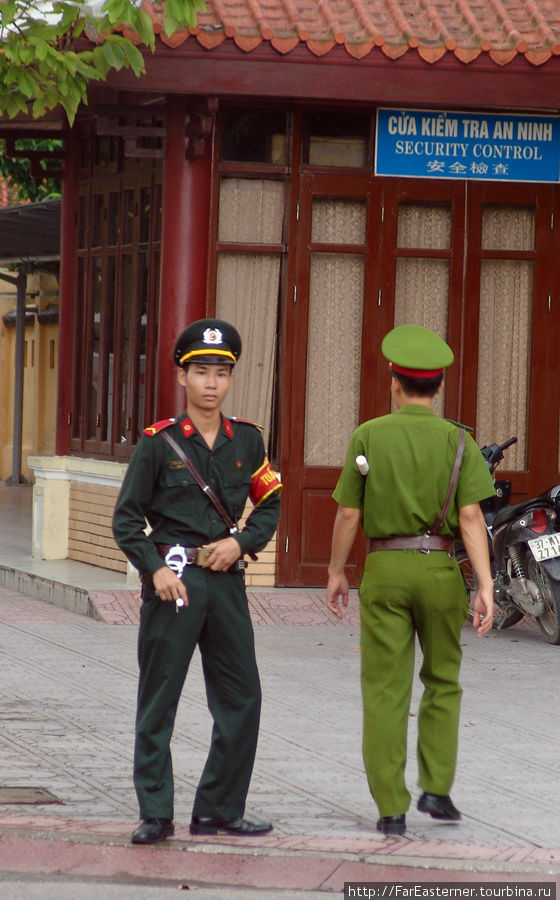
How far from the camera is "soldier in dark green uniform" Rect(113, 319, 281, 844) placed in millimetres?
5520

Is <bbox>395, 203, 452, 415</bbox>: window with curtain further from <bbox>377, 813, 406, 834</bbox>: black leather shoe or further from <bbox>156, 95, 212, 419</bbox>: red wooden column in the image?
<bbox>377, 813, 406, 834</bbox>: black leather shoe

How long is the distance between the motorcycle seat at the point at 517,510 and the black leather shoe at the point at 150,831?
5334 millimetres

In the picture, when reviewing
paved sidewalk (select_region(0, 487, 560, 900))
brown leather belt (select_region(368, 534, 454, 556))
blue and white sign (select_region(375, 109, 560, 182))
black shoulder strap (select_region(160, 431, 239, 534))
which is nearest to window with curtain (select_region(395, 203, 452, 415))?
blue and white sign (select_region(375, 109, 560, 182))

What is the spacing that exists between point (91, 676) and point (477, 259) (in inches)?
193

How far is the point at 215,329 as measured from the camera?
5.66 metres

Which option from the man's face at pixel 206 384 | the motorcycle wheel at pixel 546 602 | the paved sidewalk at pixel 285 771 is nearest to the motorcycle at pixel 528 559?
the motorcycle wheel at pixel 546 602

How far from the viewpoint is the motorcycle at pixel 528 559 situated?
33.2 ft

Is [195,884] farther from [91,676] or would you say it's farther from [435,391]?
[91,676]

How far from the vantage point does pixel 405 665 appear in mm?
5727

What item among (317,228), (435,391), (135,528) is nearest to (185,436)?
(135,528)

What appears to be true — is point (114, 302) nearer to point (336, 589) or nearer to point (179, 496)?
point (336, 589)

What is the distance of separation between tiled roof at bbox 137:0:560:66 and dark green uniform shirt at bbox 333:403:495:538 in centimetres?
588

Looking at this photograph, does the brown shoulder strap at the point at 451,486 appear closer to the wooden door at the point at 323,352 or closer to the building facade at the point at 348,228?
the building facade at the point at 348,228

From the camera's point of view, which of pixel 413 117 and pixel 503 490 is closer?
pixel 503 490
